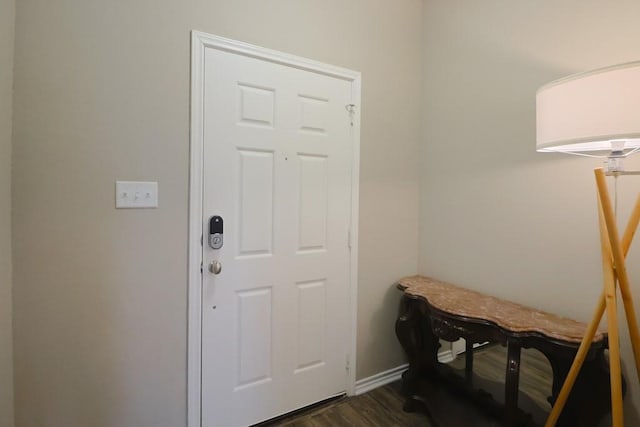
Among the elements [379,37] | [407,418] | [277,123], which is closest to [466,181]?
[379,37]

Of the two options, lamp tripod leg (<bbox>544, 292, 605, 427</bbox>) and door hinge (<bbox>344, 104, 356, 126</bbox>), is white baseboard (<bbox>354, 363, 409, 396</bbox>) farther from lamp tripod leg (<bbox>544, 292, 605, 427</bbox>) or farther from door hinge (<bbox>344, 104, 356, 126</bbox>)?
door hinge (<bbox>344, 104, 356, 126</bbox>)

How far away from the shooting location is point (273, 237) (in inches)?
69.2

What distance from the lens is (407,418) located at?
6.00 ft

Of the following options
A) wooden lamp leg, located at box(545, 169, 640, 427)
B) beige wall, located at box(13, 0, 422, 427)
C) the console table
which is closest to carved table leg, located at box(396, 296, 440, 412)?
the console table

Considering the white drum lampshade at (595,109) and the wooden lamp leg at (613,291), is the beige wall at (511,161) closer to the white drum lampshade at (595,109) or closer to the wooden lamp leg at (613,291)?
the wooden lamp leg at (613,291)

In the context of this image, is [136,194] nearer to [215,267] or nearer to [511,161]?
[215,267]

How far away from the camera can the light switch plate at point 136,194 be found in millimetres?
1393

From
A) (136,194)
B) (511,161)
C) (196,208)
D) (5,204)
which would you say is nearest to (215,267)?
(196,208)

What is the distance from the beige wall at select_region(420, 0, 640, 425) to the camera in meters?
1.46

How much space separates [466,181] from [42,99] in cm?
212

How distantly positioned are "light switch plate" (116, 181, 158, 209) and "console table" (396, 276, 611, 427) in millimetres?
1456

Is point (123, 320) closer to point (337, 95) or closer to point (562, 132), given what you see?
point (337, 95)

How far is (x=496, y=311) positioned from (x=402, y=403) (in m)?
0.86

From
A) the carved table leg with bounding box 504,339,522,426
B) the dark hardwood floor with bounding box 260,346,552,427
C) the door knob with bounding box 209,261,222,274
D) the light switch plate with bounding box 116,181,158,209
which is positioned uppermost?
the light switch plate with bounding box 116,181,158,209
